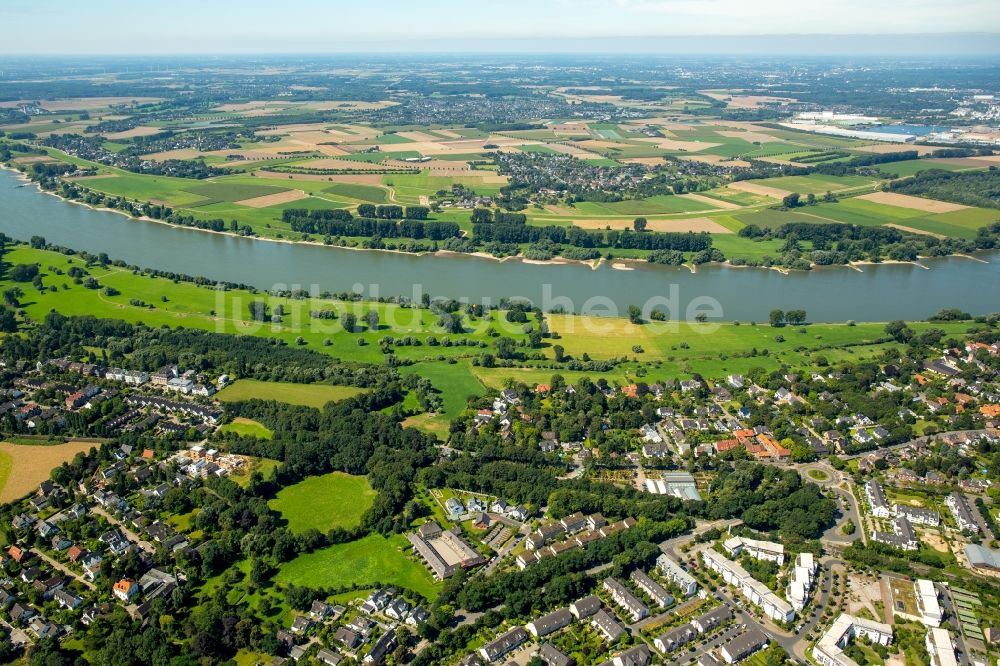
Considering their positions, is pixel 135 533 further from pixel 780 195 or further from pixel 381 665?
pixel 780 195

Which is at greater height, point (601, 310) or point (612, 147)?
point (612, 147)

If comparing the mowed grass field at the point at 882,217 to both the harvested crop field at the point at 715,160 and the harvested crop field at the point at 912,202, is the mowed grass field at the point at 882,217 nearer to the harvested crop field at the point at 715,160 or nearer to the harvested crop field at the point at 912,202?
the harvested crop field at the point at 912,202

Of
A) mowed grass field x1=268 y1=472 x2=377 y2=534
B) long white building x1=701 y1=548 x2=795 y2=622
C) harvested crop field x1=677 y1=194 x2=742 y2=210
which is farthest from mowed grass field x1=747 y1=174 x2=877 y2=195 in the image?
mowed grass field x1=268 y1=472 x2=377 y2=534

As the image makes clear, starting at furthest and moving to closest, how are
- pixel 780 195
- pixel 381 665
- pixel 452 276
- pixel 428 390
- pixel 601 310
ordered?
1. pixel 780 195
2. pixel 452 276
3. pixel 601 310
4. pixel 428 390
5. pixel 381 665

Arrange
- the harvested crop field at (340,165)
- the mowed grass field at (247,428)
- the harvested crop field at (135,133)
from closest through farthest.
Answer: the mowed grass field at (247,428)
the harvested crop field at (340,165)
the harvested crop field at (135,133)

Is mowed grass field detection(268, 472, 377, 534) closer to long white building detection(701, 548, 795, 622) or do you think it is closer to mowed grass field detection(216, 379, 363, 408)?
mowed grass field detection(216, 379, 363, 408)

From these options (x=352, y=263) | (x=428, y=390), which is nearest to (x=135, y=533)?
(x=428, y=390)

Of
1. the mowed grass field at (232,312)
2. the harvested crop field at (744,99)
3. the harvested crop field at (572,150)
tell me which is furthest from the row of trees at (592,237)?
the harvested crop field at (744,99)
